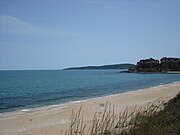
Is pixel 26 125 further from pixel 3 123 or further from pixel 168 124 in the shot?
pixel 168 124

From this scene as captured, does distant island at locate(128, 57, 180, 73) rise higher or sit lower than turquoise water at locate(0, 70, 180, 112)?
higher

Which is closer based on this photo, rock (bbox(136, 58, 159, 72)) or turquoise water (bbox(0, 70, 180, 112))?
turquoise water (bbox(0, 70, 180, 112))

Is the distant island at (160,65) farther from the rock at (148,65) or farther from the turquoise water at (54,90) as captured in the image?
the turquoise water at (54,90)

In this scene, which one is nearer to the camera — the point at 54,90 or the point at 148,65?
the point at 54,90

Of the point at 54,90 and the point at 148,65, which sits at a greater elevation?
the point at 148,65

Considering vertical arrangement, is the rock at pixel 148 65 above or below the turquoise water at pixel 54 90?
above

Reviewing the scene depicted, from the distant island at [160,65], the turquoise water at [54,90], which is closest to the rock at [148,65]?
the distant island at [160,65]

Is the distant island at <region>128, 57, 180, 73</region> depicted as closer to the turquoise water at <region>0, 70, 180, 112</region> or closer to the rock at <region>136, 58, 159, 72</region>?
the rock at <region>136, 58, 159, 72</region>

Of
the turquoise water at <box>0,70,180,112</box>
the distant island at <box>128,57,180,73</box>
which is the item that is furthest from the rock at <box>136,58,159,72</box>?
the turquoise water at <box>0,70,180,112</box>

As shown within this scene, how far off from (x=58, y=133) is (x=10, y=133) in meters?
2.59

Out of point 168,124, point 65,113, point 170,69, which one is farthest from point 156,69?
point 168,124

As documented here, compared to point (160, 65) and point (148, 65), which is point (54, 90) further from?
point (160, 65)

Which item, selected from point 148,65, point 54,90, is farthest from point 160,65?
point 54,90

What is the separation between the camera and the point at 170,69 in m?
144
